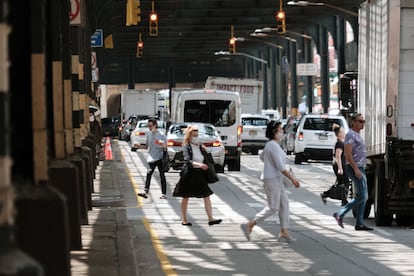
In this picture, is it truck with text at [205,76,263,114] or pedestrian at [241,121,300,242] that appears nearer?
pedestrian at [241,121,300,242]

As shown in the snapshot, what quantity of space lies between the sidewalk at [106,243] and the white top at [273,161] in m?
2.12

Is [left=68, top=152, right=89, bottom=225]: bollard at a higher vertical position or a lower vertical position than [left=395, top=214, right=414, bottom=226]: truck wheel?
higher

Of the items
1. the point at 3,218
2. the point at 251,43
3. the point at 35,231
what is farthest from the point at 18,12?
the point at 251,43

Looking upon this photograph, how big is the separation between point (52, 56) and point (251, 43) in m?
78.0

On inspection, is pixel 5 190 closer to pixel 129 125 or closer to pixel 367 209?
pixel 367 209

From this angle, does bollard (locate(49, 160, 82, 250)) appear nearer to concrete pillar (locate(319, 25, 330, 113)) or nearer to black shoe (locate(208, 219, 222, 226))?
black shoe (locate(208, 219, 222, 226))

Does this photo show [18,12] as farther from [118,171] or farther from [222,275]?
[118,171]

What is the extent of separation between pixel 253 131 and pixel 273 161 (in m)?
34.3

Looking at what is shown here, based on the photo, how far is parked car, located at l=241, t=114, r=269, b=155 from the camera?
5078 cm

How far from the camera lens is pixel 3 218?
533cm

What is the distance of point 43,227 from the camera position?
805 centimetres

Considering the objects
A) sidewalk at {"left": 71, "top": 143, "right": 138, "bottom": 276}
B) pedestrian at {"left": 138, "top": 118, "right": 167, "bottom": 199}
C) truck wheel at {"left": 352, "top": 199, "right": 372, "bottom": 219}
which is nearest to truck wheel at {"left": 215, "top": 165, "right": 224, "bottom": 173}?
pedestrian at {"left": 138, "top": 118, "right": 167, "bottom": 199}

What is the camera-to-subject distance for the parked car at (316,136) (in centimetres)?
4197

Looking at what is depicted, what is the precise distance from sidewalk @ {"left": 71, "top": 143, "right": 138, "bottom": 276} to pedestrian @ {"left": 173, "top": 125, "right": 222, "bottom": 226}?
1016 millimetres
